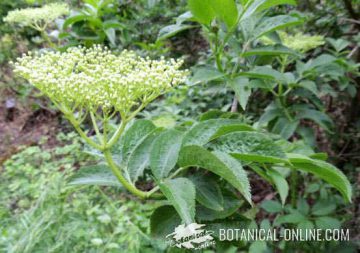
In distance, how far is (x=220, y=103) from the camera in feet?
5.91

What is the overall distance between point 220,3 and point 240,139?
0.37m

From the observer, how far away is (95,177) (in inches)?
29.0

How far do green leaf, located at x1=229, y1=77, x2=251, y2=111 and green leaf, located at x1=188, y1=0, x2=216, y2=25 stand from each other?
0.61 ft

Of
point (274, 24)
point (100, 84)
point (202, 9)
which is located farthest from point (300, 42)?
point (100, 84)

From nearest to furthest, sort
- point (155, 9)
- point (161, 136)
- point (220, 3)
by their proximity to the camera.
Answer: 1. point (161, 136)
2. point (220, 3)
3. point (155, 9)

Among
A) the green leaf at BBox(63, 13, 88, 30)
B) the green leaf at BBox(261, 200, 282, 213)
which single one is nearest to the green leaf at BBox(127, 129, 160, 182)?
the green leaf at BBox(63, 13, 88, 30)

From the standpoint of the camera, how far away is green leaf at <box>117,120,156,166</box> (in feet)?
2.53

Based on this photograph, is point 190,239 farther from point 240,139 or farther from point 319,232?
point 319,232

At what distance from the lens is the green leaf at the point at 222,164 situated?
1.78 ft

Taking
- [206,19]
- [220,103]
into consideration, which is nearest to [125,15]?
[220,103]

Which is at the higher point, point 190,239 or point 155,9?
point 155,9

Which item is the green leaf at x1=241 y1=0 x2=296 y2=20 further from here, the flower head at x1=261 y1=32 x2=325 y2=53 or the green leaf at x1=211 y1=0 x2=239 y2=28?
the flower head at x1=261 y1=32 x2=325 y2=53

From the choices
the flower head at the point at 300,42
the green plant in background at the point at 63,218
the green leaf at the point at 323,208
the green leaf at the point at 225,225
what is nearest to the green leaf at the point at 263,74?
the flower head at the point at 300,42

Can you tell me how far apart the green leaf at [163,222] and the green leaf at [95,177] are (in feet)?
0.33
